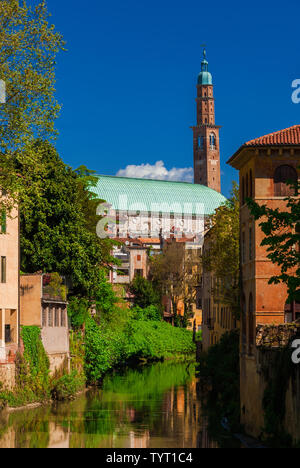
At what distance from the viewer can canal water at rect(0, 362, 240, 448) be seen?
3300 centimetres

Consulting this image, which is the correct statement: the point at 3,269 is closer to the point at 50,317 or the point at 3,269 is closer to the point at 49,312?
the point at 49,312

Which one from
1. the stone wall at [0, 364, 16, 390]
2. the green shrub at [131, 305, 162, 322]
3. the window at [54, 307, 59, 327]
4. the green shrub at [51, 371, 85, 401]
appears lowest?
the green shrub at [51, 371, 85, 401]

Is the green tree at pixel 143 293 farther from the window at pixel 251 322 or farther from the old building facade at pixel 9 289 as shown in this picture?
the window at pixel 251 322

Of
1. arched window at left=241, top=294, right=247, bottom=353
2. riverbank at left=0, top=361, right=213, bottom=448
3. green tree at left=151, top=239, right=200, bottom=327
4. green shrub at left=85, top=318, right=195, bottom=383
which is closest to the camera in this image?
riverbank at left=0, top=361, right=213, bottom=448

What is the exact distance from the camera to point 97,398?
48719mm

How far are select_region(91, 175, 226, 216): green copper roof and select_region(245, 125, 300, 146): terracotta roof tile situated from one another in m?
143

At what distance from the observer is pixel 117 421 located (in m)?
39.7

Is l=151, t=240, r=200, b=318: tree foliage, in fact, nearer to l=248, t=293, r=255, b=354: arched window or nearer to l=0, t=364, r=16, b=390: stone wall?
l=0, t=364, r=16, b=390: stone wall

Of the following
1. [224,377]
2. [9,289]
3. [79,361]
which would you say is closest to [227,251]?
[224,377]

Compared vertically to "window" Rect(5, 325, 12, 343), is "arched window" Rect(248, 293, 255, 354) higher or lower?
higher

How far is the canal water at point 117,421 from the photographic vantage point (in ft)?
108

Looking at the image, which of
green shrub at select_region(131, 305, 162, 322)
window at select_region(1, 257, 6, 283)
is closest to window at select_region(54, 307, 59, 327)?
window at select_region(1, 257, 6, 283)

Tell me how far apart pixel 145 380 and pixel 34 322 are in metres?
18.6

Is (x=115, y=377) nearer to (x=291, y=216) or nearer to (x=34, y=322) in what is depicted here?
(x=34, y=322)
